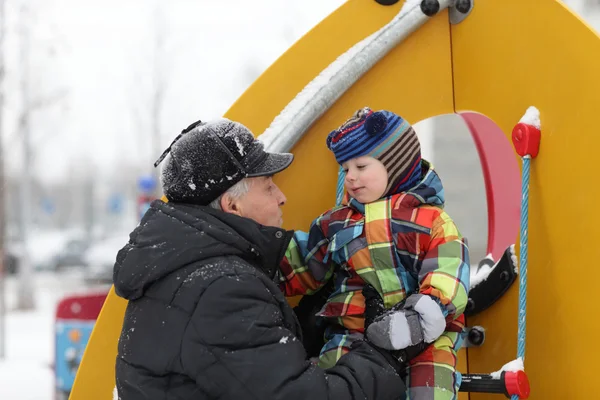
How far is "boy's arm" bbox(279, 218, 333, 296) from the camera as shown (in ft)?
7.54

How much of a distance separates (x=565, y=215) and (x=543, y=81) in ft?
1.31

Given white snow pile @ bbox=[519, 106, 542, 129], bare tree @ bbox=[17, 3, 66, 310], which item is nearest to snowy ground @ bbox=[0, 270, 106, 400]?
bare tree @ bbox=[17, 3, 66, 310]

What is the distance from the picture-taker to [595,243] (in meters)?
2.02

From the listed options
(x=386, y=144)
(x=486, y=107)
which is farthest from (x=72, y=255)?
(x=386, y=144)

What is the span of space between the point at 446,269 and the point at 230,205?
23.9 inches

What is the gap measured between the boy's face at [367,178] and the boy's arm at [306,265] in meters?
0.22

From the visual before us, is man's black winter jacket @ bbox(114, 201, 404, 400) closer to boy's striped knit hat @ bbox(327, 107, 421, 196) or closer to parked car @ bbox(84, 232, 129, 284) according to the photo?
boy's striped knit hat @ bbox(327, 107, 421, 196)

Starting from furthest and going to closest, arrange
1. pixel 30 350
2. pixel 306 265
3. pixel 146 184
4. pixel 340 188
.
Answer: pixel 30 350
pixel 146 184
pixel 340 188
pixel 306 265

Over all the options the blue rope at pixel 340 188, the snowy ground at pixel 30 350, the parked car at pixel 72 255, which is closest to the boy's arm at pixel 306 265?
the blue rope at pixel 340 188

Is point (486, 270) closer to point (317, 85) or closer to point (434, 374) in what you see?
point (434, 374)

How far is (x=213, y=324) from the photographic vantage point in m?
1.67

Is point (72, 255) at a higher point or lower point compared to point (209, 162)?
lower

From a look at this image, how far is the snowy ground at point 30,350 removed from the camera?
737 cm

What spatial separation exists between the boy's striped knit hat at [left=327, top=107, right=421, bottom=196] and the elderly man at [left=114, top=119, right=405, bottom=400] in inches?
10.2
